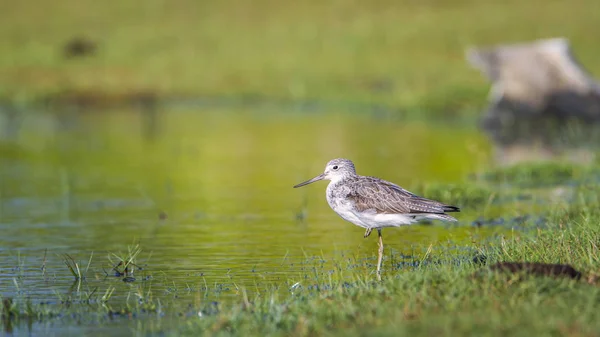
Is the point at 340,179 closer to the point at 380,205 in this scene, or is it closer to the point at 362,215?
the point at 362,215

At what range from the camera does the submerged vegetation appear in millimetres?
8625

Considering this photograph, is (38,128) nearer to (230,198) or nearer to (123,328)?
(230,198)

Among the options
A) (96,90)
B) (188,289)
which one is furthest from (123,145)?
(188,289)

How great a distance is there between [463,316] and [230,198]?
1296cm

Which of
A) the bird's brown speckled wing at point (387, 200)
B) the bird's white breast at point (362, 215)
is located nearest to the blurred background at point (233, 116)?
the bird's white breast at point (362, 215)

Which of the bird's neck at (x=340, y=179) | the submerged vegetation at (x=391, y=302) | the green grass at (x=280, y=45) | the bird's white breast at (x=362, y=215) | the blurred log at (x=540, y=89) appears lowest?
the submerged vegetation at (x=391, y=302)

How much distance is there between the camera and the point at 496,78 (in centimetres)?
3294

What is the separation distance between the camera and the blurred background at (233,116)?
16.8m

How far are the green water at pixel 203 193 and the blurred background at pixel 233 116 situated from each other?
7 centimetres

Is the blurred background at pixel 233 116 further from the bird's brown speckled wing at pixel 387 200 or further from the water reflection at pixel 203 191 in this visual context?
the bird's brown speckled wing at pixel 387 200

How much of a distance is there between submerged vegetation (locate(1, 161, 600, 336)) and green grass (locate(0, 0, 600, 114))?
1102 inches

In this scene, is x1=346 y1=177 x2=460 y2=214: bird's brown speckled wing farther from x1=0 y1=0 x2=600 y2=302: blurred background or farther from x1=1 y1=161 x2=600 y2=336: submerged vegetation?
x1=0 y1=0 x2=600 y2=302: blurred background

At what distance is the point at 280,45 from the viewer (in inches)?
2115

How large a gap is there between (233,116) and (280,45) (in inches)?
487
